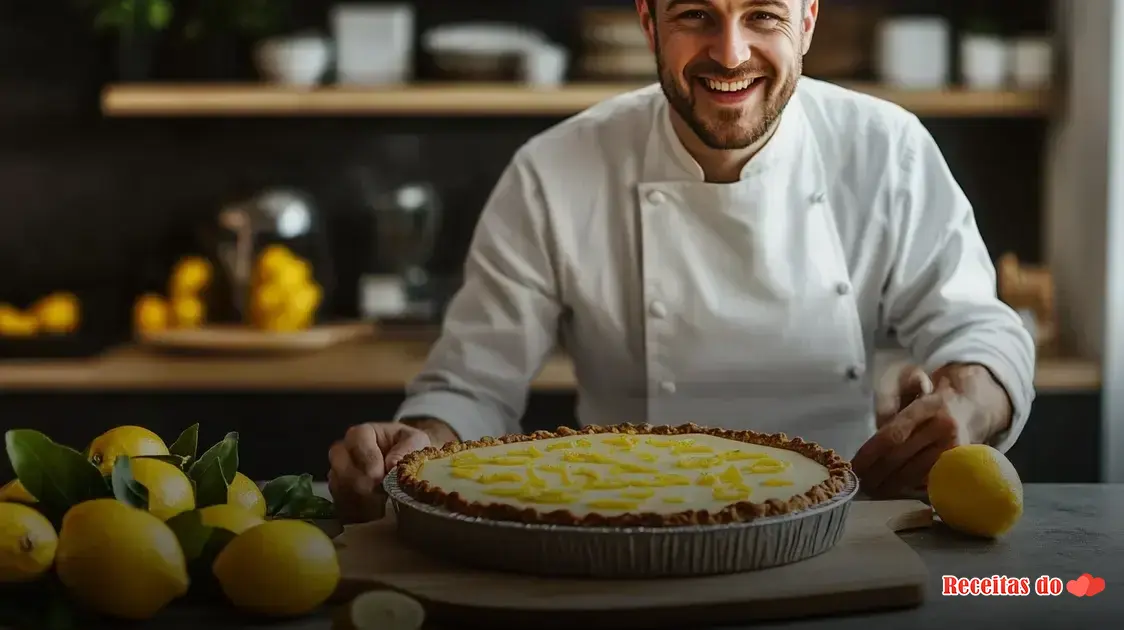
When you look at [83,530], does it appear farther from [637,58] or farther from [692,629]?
[637,58]

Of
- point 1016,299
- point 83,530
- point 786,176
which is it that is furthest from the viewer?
point 1016,299

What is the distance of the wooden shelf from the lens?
2.80 metres

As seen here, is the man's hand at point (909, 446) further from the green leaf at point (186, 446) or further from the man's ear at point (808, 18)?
the green leaf at point (186, 446)

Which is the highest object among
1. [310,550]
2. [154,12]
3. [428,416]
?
[154,12]

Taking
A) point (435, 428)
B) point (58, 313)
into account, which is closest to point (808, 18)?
point (435, 428)

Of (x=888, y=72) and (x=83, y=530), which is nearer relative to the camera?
(x=83, y=530)

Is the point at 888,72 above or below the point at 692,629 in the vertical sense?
above

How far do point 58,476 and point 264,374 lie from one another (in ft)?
6.00

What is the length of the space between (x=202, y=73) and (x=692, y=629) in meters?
2.70

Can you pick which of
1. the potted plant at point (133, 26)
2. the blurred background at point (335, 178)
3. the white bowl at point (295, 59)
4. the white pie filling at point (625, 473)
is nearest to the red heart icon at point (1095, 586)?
the white pie filling at point (625, 473)

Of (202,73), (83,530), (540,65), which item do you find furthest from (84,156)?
(83,530)

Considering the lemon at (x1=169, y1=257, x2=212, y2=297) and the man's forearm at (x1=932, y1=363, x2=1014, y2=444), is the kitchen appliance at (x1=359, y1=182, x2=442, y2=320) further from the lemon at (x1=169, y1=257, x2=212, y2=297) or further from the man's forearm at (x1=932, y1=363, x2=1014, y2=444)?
the man's forearm at (x1=932, y1=363, x2=1014, y2=444)

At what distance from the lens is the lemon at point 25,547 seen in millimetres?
963

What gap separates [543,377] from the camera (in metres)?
2.82
